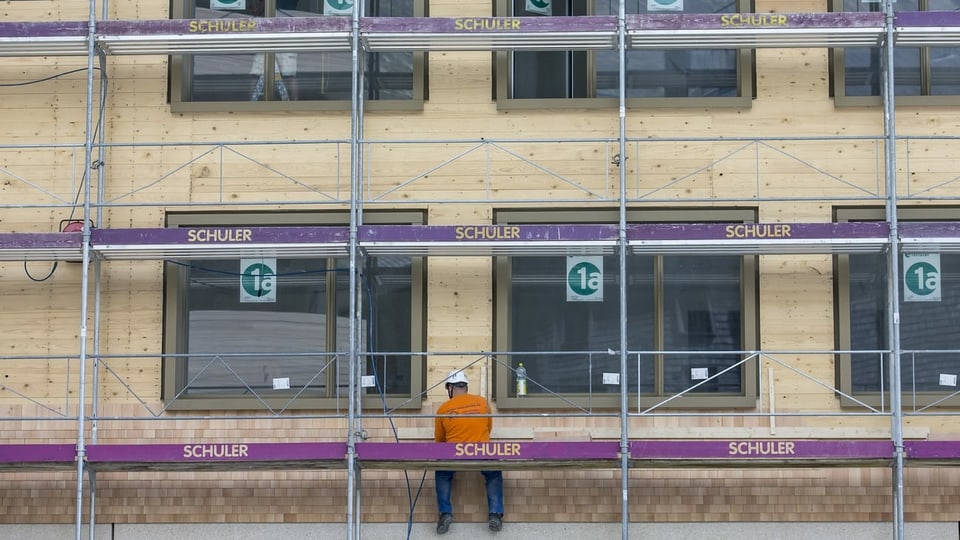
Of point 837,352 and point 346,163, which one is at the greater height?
point 346,163

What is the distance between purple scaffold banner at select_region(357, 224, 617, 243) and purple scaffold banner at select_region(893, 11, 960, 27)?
3.81 meters

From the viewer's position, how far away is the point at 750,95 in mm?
19141

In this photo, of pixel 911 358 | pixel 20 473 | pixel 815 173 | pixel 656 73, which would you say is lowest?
pixel 20 473

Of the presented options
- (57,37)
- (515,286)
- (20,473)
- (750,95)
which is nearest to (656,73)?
(750,95)

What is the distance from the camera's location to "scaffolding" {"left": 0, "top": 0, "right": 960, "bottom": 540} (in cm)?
1772

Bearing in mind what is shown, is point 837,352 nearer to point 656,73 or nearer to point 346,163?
point 656,73

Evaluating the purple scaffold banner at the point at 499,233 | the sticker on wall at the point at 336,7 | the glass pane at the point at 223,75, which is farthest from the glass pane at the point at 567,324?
the glass pane at the point at 223,75

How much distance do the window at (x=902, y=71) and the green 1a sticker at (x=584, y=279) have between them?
10.9 feet

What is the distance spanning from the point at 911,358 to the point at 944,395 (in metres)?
0.53

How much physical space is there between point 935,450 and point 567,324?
4220 millimetres

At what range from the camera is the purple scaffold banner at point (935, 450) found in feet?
57.1

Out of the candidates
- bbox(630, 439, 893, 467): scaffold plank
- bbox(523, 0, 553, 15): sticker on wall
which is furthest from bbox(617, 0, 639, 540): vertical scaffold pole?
bbox(523, 0, 553, 15): sticker on wall

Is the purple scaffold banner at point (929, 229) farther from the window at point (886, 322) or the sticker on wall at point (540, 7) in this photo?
the sticker on wall at point (540, 7)

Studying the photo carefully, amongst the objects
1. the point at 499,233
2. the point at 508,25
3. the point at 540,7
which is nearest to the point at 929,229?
the point at 499,233
